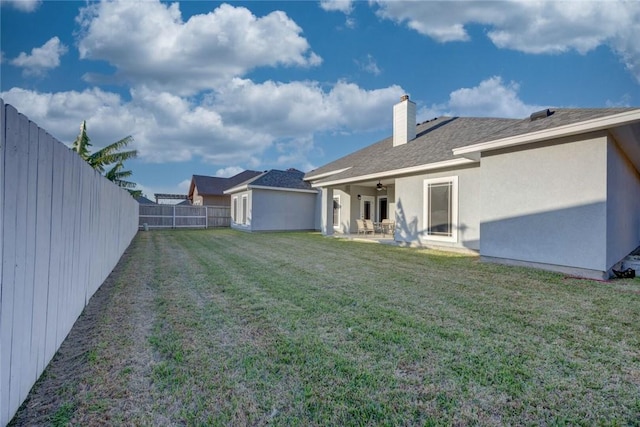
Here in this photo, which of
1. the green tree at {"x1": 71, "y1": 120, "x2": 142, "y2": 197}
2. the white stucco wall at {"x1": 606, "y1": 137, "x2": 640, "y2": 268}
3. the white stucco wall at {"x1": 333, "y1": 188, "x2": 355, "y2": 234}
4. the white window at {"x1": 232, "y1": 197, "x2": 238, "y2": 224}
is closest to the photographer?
the white stucco wall at {"x1": 606, "y1": 137, "x2": 640, "y2": 268}

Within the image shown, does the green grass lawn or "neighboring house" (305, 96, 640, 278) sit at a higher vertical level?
"neighboring house" (305, 96, 640, 278)

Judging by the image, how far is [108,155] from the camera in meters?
17.7

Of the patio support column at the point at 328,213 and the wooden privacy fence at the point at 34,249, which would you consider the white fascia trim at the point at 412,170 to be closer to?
the patio support column at the point at 328,213

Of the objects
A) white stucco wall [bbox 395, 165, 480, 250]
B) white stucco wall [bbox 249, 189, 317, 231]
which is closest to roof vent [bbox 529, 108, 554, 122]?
white stucco wall [bbox 395, 165, 480, 250]

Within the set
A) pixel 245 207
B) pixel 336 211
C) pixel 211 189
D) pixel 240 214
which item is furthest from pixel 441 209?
pixel 211 189

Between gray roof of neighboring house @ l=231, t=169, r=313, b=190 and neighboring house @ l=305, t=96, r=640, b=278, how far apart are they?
998cm

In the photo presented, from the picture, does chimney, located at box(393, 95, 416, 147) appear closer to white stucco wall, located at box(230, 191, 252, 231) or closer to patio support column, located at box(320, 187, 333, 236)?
patio support column, located at box(320, 187, 333, 236)

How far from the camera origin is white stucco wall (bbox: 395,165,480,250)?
9812 millimetres

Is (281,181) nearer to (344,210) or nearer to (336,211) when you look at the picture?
(336,211)

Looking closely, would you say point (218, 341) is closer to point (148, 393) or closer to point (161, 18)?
point (148, 393)

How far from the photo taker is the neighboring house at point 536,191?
20.9ft

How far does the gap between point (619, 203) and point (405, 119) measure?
31.9ft

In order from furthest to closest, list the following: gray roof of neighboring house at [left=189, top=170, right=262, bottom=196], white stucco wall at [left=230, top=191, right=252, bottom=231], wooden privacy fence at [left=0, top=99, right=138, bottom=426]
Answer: gray roof of neighboring house at [left=189, top=170, right=262, bottom=196] < white stucco wall at [left=230, top=191, right=252, bottom=231] < wooden privacy fence at [left=0, top=99, right=138, bottom=426]

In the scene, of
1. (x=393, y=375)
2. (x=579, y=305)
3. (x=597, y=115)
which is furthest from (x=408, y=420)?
(x=597, y=115)
